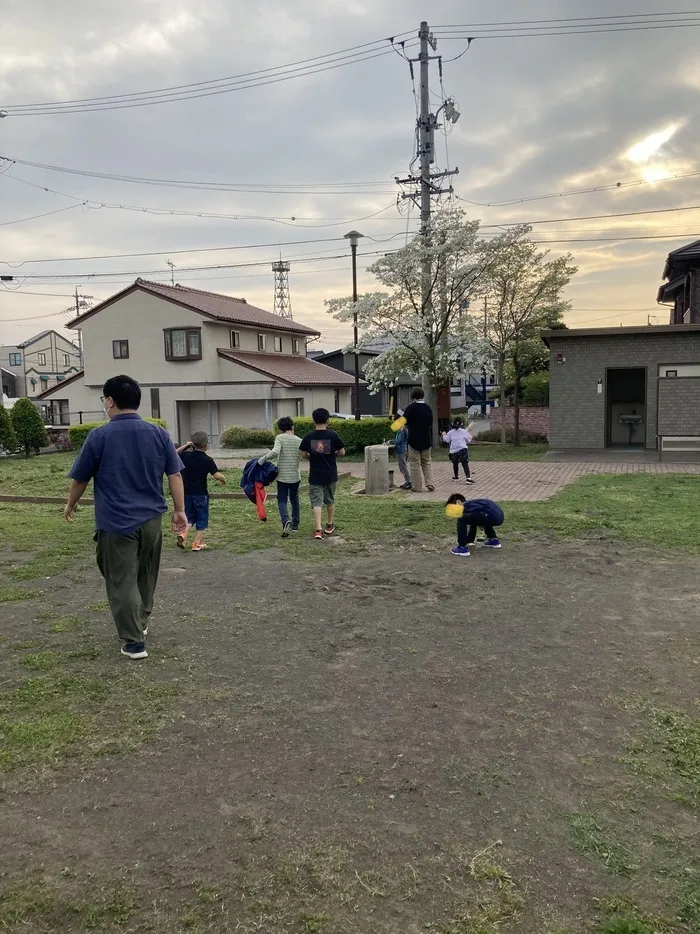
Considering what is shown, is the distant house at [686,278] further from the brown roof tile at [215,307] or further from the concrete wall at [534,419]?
the brown roof tile at [215,307]

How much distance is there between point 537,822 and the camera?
8.95ft

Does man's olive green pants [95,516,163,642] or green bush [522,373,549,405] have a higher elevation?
green bush [522,373,549,405]

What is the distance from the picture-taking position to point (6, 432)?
858 inches

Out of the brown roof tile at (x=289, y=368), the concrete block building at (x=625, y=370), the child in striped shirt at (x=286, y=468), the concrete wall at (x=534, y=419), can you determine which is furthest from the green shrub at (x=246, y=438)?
the child in striped shirt at (x=286, y=468)

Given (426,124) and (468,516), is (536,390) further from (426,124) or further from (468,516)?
(468,516)

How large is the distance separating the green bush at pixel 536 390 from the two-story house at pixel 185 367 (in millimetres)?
9046

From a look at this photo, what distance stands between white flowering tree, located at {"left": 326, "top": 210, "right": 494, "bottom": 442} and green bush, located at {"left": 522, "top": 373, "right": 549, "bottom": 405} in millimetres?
7414

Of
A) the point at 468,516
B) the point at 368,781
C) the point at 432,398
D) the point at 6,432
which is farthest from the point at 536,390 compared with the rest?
the point at 368,781

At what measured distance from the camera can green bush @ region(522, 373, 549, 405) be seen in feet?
93.3

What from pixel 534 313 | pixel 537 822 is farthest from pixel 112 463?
pixel 534 313

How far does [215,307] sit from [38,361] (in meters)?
48.5

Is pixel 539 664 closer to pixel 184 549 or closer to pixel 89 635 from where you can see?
pixel 89 635

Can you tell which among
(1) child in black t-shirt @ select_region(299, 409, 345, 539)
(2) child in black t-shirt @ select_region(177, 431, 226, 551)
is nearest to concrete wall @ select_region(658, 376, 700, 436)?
(1) child in black t-shirt @ select_region(299, 409, 345, 539)

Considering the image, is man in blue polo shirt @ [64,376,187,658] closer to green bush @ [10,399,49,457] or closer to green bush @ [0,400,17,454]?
green bush @ [0,400,17,454]
